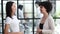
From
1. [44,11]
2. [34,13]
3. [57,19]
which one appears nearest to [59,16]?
[57,19]

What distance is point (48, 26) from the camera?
231cm

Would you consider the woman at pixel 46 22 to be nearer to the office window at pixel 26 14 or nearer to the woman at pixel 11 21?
the woman at pixel 11 21

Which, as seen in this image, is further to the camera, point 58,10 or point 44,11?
point 58,10

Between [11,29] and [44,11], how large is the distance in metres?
0.76

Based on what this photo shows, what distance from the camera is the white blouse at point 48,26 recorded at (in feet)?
7.40

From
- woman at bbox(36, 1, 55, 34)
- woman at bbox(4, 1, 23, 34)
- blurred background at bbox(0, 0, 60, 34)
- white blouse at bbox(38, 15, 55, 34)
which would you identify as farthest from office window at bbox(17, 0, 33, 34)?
white blouse at bbox(38, 15, 55, 34)

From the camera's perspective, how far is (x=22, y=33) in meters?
3.03

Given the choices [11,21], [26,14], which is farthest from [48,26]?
[26,14]

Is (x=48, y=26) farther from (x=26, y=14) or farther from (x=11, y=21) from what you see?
(x=26, y=14)

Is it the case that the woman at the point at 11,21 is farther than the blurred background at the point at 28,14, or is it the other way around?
the blurred background at the point at 28,14

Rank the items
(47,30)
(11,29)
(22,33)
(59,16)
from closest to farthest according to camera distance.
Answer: (47,30)
(11,29)
(22,33)
(59,16)

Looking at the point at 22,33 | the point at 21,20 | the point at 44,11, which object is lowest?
the point at 22,33

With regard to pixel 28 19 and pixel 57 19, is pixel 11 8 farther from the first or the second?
pixel 57 19

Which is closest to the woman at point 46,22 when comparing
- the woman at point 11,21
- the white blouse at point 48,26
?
the white blouse at point 48,26
